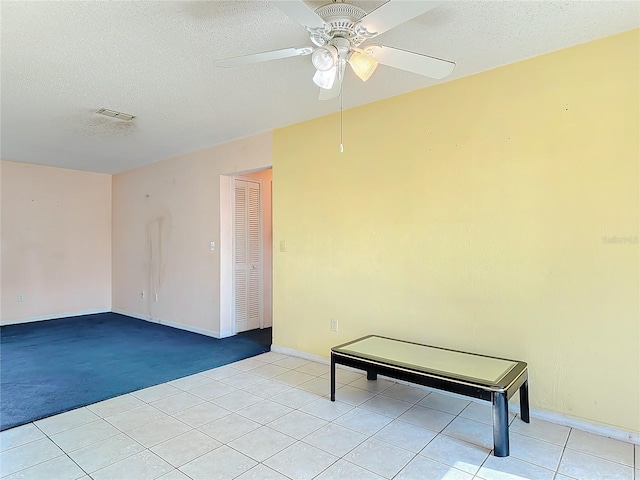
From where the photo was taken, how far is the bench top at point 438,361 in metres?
2.27

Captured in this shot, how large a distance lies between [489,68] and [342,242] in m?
1.86

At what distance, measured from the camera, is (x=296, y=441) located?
7.43 feet

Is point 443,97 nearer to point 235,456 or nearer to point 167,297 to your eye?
point 235,456

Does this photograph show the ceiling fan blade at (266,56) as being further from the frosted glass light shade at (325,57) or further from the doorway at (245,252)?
the doorway at (245,252)

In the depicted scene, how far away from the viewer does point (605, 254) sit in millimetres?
2340

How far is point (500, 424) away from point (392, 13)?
7.12ft

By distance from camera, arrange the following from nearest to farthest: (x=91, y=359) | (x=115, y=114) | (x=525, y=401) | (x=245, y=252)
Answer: (x=525, y=401), (x=115, y=114), (x=91, y=359), (x=245, y=252)

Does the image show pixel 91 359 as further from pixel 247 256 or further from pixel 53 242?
pixel 53 242

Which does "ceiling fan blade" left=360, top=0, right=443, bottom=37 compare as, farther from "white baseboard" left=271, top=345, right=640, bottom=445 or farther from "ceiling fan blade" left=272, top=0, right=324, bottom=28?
"white baseboard" left=271, top=345, right=640, bottom=445

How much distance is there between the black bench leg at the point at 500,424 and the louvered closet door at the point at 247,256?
3561 millimetres

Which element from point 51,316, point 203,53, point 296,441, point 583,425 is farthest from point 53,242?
point 583,425

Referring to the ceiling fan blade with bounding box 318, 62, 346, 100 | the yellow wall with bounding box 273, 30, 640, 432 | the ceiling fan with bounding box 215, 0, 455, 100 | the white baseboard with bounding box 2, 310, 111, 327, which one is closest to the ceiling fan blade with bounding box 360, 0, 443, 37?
the ceiling fan with bounding box 215, 0, 455, 100

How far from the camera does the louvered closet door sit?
16.5 feet

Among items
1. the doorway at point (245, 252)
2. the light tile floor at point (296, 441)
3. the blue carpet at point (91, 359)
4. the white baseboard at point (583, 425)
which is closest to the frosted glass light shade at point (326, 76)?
the light tile floor at point (296, 441)
